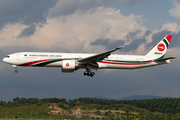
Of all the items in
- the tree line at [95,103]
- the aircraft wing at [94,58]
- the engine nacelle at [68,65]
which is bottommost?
the tree line at [95,103]

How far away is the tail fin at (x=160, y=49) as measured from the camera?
41.1 metres

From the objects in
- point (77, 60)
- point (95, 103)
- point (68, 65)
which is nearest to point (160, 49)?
point (77, 60)

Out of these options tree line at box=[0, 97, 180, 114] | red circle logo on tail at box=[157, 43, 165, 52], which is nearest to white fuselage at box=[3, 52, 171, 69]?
red circle logo on tail at box=[157, 43, 165, 52]

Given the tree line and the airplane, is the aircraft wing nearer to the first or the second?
the airplane

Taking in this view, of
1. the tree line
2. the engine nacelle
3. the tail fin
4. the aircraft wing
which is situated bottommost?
the tree line

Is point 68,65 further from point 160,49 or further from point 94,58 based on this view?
point 160,49

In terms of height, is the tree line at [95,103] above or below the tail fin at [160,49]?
below

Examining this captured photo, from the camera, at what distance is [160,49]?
42.0 metres

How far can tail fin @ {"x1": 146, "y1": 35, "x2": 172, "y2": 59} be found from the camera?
Result: 135ft

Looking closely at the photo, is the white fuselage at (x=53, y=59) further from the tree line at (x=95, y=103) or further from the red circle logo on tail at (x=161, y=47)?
the tree line at (x=95, y=103)

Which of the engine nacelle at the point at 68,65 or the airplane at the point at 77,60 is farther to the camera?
the airplane at the point at 77,60

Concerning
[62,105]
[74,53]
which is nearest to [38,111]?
[62,105]

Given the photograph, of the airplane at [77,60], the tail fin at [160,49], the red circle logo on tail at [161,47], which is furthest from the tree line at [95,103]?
the red circle logo on tail at [161,47]

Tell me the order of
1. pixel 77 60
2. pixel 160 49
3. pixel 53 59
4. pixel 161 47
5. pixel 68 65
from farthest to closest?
pixel 161 47 < pixel 160 49 < pixel 53 59 < pixel 77 60 < pixel 68 65
